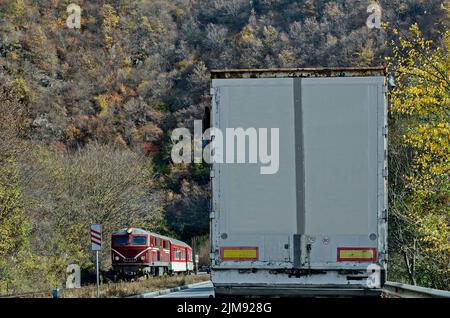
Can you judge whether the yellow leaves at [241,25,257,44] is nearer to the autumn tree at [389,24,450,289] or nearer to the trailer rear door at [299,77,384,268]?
the autumn tree at [389,24,450,289]

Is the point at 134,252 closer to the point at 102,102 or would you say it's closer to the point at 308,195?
the point at 308,195

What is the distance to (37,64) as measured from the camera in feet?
397

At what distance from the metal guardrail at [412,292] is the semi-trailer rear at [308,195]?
0.90m

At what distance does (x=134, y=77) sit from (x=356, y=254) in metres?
121

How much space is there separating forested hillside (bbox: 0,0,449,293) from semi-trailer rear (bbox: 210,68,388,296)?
28.4 meters

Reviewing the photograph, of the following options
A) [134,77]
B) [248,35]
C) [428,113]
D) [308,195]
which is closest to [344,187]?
[308,195]

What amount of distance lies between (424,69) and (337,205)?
860 cm

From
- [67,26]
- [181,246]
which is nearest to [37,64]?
[67,26]

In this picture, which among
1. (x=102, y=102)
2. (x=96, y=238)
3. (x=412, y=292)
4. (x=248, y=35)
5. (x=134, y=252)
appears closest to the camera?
(x=412, y=292)

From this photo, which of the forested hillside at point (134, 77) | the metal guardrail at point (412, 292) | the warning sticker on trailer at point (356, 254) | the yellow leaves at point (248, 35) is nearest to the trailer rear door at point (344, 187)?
the warning sticker on trailer at point (356, 254)

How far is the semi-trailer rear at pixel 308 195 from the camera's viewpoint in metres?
11.7

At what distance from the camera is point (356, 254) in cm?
1171

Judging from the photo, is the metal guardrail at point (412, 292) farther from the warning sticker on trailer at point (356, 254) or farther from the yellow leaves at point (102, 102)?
the yellow leaves at point (102, 102)
